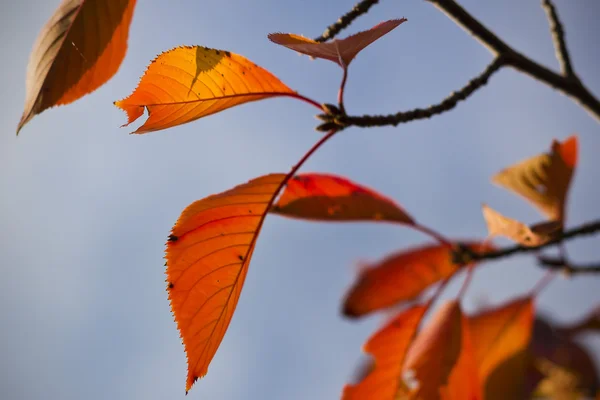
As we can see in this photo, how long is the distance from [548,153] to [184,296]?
1.01 m

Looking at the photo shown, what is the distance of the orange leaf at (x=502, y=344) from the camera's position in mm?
1269

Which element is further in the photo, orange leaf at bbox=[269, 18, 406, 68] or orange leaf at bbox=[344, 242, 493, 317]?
orange leaf at bbox=[344, 242, 493, 317]

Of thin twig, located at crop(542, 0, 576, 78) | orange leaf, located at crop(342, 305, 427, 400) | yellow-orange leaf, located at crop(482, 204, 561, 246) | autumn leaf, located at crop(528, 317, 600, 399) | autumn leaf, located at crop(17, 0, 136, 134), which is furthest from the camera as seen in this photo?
autumn leaf, located at crop(528, 317, 600, 399)

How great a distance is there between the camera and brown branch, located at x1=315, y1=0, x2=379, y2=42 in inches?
32.8

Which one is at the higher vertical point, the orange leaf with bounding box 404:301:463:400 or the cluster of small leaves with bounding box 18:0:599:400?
the cluster of small leaves with bounding box 18:0:599:400

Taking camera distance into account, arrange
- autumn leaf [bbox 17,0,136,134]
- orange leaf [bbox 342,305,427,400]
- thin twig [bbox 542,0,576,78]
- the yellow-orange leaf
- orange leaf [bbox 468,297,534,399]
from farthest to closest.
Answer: orange leaf [bbox 468,297,534,399]
orange leaf [bbox 342,305,427,400]
thin twig [bbox 542,0,576,78]
the yellow-orange leaf
autumn leaf [bbox 17,0,136,134]

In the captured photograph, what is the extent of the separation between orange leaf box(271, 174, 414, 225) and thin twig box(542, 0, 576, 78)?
46cm

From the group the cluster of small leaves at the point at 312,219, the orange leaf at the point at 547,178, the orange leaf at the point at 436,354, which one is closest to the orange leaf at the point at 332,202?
the cluster of small leaves at the point at 312,219

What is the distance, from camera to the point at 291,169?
87cm

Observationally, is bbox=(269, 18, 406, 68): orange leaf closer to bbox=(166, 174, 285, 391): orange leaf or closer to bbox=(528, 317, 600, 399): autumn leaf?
bbox=(166, 174, 285, 391): orange leaf

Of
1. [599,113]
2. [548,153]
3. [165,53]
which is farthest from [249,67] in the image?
[548,153]

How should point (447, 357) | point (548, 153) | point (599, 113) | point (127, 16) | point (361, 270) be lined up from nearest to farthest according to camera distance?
point (127, 16) < point (599, 113) < point (447, 357) < point (548, 153) < point (361, 270)

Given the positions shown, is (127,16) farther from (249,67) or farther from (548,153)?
(548,153)

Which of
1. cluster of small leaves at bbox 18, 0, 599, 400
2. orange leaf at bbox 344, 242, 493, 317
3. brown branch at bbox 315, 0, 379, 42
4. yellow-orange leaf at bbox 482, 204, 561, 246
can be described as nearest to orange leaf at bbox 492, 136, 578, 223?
cluster of small leaves at bbox 18, 0, 599, 400
